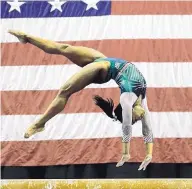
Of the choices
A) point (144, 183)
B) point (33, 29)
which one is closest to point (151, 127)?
point (144, 183)

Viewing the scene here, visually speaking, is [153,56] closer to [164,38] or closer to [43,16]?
[164,38]

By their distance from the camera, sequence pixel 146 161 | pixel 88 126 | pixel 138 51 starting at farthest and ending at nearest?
pixel 138 51 → pixel 88 126 → pixel 146 161

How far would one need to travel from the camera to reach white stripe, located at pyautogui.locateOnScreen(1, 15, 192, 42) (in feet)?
13.4

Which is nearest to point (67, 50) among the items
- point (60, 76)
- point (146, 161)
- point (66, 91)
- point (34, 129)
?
point (60, 76)

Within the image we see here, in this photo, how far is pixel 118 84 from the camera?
3.89m

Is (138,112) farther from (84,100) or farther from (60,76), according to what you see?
(60,76)

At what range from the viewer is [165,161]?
3.81 meters

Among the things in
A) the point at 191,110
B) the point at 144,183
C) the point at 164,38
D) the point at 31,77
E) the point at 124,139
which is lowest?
the point at 144,183

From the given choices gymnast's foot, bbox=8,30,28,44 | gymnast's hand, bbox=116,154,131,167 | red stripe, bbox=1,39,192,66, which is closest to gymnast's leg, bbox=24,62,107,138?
red stripe, bbox=1,39,192,66

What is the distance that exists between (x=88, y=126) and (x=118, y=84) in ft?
1.42

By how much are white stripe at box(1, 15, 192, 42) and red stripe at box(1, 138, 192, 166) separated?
2.99 ft

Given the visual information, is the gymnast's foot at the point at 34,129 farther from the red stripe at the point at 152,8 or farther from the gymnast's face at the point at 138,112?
the red stripe at the point at 152,8

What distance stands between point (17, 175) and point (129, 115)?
3.50ft

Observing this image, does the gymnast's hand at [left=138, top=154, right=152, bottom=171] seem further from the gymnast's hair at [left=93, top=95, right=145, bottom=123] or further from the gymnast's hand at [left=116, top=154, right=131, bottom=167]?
the gymnast's hair at [left=93, top=95, right=145, bottom=123]
